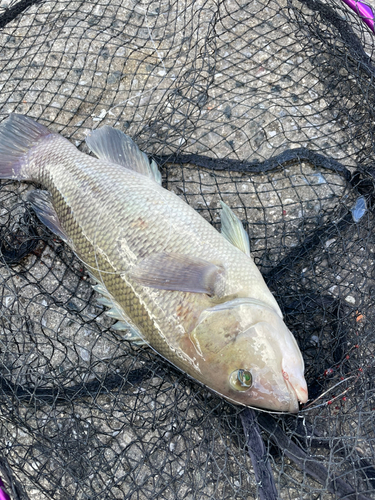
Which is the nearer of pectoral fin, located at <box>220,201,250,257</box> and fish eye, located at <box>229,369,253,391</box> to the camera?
fish eye, located at <box>229,369,253,391</box>

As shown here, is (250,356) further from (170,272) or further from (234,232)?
(234,232)

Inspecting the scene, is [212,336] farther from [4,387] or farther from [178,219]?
[4,387]

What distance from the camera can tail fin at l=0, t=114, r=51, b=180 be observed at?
279cm

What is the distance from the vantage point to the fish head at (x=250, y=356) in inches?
76.7

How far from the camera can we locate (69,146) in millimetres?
2717

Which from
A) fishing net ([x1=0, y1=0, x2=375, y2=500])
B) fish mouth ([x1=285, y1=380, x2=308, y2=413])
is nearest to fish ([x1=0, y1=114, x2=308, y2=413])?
fish mouth ([x1=285, y1=380, x2=308, y2=413])

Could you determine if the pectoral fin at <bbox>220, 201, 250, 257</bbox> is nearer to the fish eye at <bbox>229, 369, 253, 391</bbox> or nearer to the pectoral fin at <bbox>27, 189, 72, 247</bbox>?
the fish eye at <bbox>229, 369, 253, 391</bbox>

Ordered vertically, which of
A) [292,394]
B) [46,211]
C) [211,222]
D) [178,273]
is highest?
[46,211]

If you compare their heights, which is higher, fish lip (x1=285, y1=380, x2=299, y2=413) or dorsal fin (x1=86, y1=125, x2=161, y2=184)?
dorsal fin (x1=86, y1=125, x2=161, y2=184)

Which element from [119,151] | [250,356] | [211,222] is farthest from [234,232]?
[119,151]

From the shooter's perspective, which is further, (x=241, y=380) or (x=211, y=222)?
(x=211, y=222)

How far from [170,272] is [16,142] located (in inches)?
60.5

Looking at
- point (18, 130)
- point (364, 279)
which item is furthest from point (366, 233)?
point (18, 130)

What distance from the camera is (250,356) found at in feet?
6.47
